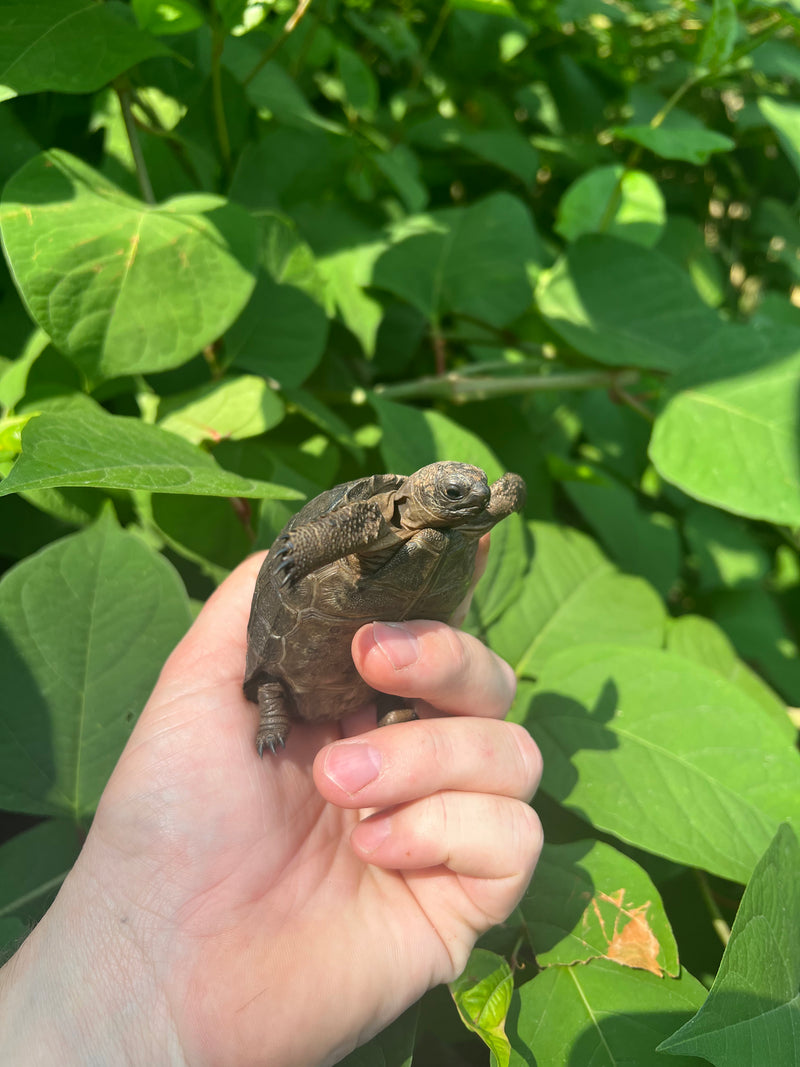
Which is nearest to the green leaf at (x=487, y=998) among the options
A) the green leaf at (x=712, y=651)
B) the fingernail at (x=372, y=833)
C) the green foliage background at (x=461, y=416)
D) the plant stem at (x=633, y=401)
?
the green foliage background at (x=461, y=416)

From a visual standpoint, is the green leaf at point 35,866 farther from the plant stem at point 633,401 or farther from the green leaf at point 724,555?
the green leaf at point 724,555

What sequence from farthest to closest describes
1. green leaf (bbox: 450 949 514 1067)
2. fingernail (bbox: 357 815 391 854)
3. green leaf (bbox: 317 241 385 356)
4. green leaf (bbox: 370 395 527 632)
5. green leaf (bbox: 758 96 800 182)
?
green leaf (bbox: 758 96 800 182)
green leaf (bbox: 317 241 385 356)
green leaf (bbox: 370 395 527 632)
fingernail (bbox: 357 815 391 854)
green leaf (bbox: 450 949 514 1067)

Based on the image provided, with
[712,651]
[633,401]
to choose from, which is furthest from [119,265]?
[712,651]

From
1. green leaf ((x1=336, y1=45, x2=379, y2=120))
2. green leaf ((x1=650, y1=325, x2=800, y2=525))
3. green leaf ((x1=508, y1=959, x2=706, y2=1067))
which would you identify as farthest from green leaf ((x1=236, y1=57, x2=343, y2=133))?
A: green leaf ((x1=508, y1=959, x2=706, y2=1067))

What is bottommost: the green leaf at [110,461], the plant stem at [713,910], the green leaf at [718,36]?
the plant stem at [713,910]

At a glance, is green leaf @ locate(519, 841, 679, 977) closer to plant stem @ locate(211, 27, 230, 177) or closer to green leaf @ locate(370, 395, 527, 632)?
green leaf @ locate(370, 395, 527, 632)

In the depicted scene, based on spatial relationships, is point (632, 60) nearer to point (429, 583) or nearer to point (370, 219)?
point (370, 219)
